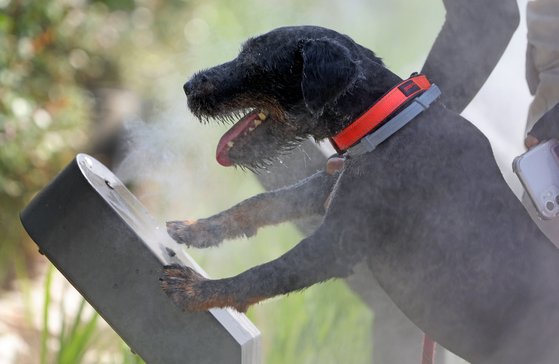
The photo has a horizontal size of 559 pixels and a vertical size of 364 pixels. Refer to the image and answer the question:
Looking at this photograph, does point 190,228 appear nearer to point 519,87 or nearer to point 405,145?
point 405,145

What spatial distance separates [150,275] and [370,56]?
662 millimetres

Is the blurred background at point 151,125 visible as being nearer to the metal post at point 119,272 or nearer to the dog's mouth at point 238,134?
the dog's mouth at point 238,134

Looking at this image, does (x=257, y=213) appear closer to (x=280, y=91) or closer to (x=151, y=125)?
(x=280, y=91)

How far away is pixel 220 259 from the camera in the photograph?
3.32m

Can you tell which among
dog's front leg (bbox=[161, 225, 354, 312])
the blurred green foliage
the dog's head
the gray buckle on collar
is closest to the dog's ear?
the dog's head

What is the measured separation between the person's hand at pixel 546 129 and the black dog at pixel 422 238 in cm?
20

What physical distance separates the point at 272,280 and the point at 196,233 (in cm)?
37

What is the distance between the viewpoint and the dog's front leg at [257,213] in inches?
77.9

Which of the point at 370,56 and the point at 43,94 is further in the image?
the point at 43,94

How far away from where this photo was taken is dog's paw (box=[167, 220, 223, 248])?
1.98 m

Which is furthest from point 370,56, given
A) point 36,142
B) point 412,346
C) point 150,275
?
point 36,142

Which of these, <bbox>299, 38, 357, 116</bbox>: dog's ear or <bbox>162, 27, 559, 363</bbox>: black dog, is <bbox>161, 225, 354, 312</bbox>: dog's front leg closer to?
<bbox>162, 27, 559, 363</bbox>: black dog

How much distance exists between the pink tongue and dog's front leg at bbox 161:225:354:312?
0.29 meters

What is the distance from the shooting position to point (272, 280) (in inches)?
65.6
